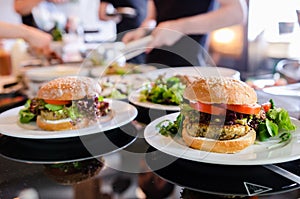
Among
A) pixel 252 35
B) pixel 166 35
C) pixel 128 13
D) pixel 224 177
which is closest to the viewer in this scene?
pixel 224 177

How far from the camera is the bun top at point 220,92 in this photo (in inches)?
37.1

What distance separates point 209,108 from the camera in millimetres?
959

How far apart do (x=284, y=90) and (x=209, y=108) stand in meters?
0.80

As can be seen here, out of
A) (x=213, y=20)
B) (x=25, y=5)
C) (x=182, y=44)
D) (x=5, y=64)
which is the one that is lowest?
(x=5, y=64)

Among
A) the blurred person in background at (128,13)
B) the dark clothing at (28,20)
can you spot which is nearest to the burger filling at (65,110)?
the blurred person in background at (128,13)

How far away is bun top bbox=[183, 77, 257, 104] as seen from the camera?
3.10 ft

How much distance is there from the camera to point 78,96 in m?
1.15

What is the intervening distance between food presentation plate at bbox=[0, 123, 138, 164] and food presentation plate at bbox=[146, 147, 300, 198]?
15 centimetres

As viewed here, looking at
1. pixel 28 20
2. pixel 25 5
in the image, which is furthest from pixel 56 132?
pixel 28 20

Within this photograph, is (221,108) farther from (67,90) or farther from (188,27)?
(188,27)

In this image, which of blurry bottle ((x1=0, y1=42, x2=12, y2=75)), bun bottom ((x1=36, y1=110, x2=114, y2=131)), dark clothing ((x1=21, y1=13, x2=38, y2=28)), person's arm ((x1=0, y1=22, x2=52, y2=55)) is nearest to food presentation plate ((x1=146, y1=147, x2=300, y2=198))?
bun bottom ((x1=36, y1=110, x2=114, y2=131))

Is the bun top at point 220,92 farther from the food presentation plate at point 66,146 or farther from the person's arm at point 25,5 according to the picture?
the person's arm at point 25,5

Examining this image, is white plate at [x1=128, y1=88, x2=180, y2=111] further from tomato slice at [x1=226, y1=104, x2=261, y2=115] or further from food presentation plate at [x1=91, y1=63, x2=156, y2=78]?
tomato slice at [x1=226, y1=104, x2=261, y2=115]

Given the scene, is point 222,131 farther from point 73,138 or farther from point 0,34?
point 0,34
